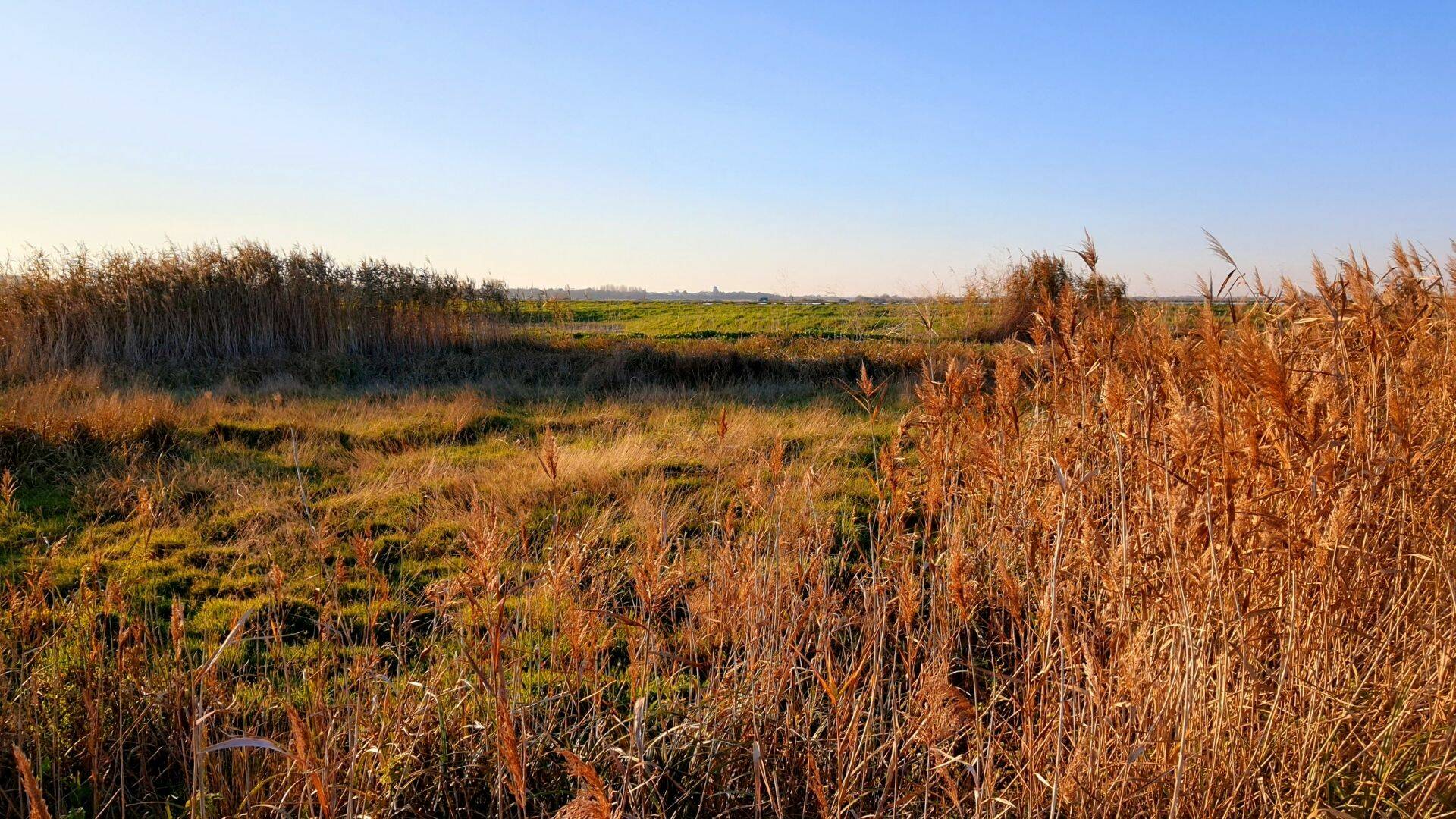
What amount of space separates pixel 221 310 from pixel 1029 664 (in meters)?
14.5

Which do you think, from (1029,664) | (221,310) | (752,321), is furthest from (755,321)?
(1029,664)

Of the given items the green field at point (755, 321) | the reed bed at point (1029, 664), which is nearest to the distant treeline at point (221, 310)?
the green field at point (755, 321)

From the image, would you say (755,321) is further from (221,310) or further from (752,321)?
(221,310)

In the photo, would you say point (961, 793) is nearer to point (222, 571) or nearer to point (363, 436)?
point (222, 571)

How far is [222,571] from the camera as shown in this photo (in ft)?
14.8

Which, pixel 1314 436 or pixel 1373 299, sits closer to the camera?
pixel 1314 436

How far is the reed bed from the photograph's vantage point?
200 centimetres

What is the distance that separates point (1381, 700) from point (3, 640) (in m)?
4.09

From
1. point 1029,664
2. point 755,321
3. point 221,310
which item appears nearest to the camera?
point 1029,664

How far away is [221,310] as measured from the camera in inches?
537

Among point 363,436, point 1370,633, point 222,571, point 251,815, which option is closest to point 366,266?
point 363,436

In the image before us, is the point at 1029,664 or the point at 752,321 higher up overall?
the point at 752,321

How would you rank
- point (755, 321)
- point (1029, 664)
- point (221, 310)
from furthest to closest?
point (755, 321) < point (221, 310) < point (1029, 664)

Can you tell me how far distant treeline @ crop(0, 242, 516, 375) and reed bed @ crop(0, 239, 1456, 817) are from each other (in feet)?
38.8
